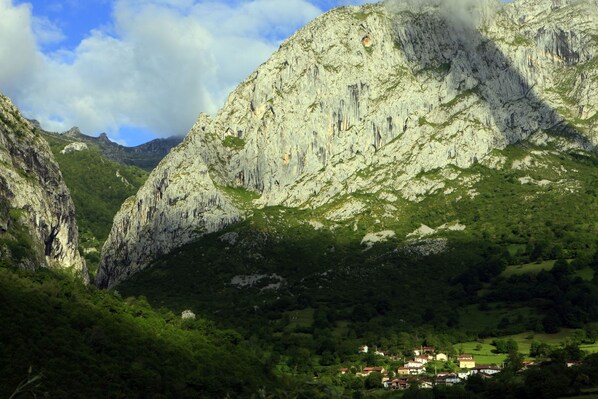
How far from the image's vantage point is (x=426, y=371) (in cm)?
16288

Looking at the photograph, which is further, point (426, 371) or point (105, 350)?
point (426, 371)

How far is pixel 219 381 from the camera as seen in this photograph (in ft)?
339

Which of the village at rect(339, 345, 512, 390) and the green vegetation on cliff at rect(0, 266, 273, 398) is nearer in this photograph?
the green vegetation on cliff at rect(0, 266, 273, 398)

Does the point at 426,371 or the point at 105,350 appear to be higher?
the point at 426,371

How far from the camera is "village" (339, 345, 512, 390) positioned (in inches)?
5684

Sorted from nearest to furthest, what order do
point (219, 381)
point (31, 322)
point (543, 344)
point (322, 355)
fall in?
point (31, 322) < point (219, 381) < point (543, 344) < point (322, 355)

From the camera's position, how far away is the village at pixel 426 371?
144 meters

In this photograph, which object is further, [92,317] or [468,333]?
[468,333]

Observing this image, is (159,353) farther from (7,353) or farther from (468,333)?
(468,333)

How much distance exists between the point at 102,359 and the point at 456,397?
180 feet

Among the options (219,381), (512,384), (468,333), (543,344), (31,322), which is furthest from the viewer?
(468,333)

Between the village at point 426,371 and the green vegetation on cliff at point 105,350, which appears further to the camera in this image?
the village at point 426,371

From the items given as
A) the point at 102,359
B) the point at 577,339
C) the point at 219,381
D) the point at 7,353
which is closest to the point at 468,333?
the point at 577,339

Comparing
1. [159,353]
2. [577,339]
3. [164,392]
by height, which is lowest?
[164,392]
